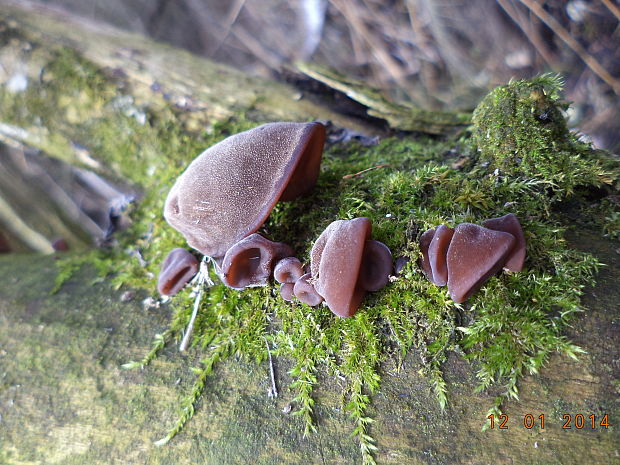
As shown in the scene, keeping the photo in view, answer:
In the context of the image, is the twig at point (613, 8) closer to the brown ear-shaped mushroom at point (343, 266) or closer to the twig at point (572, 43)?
the twig at point (572, 43)

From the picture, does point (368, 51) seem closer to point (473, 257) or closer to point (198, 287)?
point (198, 287)

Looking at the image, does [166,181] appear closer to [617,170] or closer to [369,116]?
[369,116]

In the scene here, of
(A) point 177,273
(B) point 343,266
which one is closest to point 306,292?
(B) point 343,266

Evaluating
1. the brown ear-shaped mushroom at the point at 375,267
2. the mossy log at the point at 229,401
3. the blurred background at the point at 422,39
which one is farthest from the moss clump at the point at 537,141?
the blurred background at the point at 422,39

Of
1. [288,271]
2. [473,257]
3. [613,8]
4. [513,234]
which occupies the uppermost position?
[613,8]

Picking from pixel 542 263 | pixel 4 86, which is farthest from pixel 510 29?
pixel 4 86

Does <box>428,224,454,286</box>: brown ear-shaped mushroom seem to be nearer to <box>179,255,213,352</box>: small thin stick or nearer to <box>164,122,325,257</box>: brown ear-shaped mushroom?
<box>164,122,325,257</box>: brown ear-shaped mushroom
